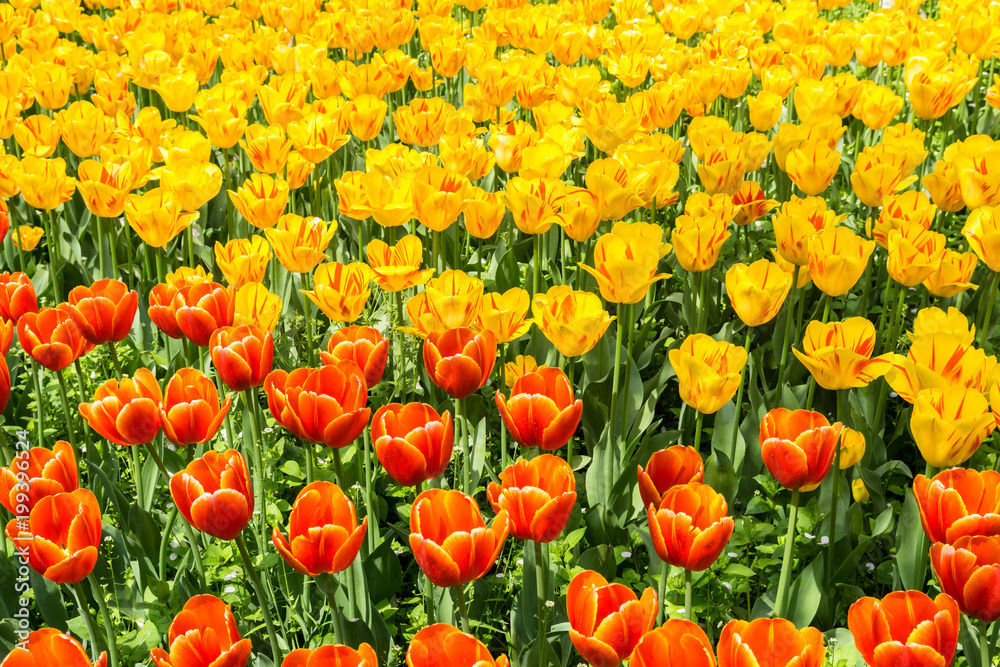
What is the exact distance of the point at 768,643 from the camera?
134cm

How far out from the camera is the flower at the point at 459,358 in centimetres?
202

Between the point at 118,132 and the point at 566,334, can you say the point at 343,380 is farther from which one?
the point at 118,132

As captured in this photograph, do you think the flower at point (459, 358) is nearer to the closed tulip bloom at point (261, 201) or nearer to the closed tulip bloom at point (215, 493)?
the closed tulip bloom at point (215, 493)

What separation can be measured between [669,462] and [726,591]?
829mm

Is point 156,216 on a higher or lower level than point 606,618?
higher

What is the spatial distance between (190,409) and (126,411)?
13cm

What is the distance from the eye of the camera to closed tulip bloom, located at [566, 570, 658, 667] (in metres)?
1.41

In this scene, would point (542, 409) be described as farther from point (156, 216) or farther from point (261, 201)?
point (156, 216)

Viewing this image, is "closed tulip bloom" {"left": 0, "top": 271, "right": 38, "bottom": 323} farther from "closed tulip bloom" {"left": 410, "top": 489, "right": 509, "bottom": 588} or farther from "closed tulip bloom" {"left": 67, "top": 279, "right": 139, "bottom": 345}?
"closed tulip bloom" {"left": 410, "top": 489, "right": 509, "bottom": 588}

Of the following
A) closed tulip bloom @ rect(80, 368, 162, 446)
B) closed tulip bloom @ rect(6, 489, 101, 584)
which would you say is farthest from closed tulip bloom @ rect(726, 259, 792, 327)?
closed tulip bloom @ rect(6, 489, 101, 584)

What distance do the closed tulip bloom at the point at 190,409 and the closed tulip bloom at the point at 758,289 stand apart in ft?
4.20

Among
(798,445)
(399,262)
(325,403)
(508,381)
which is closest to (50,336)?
(325,403)

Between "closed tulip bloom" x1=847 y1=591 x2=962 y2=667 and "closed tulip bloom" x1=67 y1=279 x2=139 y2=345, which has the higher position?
"closed tulip bloom" x1=67 y1=279 x2=139 y2=345

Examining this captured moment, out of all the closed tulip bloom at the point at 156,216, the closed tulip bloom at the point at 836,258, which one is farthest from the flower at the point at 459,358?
the closed tulip bloom at the point at 156,216
